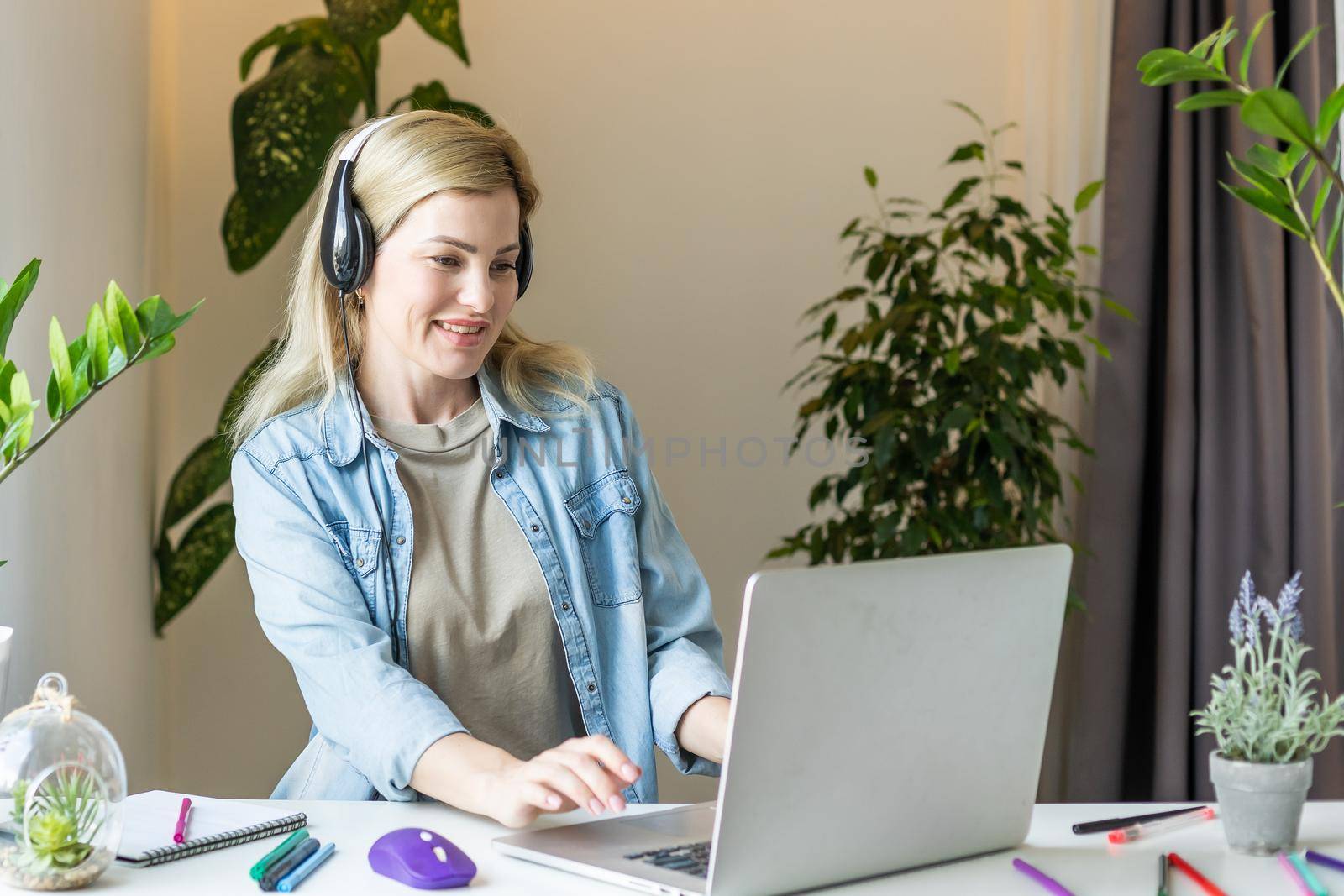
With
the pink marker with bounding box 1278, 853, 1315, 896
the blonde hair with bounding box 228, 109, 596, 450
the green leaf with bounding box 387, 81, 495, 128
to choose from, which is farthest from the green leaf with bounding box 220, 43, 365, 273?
the pink marker with bounding box 1278, 853, 1315, 896

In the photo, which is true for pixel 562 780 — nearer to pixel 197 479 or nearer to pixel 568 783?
pixel 568 783

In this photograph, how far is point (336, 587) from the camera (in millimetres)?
1360

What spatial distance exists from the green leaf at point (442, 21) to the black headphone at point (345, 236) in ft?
3.18

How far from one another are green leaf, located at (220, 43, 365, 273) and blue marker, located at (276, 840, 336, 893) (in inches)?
62.1

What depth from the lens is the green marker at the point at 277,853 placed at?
0.94 meters

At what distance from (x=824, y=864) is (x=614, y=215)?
211cm

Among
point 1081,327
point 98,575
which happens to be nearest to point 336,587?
point 98,575

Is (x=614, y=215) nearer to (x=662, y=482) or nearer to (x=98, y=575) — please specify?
(x=662, y=482)

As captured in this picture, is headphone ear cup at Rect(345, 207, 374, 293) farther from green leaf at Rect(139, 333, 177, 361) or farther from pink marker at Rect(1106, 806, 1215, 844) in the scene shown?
→ pink marker at Rect(1106, 806, 1215, 844)

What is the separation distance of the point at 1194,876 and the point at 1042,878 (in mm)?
118

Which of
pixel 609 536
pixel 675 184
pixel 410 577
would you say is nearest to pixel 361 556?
pixel 410 577

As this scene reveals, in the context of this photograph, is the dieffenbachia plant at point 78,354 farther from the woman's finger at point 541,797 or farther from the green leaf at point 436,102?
the green leaf at point 436,102

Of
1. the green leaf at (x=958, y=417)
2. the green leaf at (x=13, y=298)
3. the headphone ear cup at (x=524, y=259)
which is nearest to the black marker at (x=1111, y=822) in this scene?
the headphone ear cup at (x=524, y=259)

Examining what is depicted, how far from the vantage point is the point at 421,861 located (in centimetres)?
95
